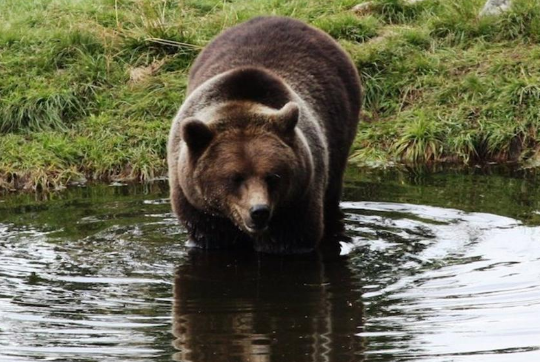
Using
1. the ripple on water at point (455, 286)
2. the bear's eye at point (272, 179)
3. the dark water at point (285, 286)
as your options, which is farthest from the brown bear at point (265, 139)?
the ripple on water at point (455, 286)

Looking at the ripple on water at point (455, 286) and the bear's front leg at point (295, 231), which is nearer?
the ripple on water at point (455, 286)

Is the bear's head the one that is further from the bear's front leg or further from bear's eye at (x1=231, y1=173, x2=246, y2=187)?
the bear's front leg

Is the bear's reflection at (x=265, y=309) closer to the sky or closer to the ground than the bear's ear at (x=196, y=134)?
closer to the ground

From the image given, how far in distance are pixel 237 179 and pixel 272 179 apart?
0.74ft

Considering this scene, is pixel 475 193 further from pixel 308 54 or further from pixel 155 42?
pixel 155 42

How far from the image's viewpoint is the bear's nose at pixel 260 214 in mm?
7492

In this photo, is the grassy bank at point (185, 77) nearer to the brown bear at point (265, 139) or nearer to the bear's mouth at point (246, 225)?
the brown bear at point (265, 139)

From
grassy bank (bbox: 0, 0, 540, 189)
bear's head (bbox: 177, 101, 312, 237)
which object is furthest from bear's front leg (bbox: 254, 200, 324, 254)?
grassy bank (bbox: 0, 0, 540, 189)

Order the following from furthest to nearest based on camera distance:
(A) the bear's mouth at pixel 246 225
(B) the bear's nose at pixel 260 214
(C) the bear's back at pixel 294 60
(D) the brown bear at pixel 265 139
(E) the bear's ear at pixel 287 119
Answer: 1. (C) the bear's back at pixel 294 60
2. (E) the bear's ear at pixel 287 119
3. (D) the brown bear at pixel 265 139
4. (A) the bear's mouth at pixel 246 225
5. (B) the bear's nose at pixel 260 214

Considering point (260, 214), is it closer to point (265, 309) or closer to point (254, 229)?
point (254, 229)

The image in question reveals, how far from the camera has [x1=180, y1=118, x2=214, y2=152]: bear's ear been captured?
7.80m

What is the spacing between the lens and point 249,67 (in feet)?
28.8

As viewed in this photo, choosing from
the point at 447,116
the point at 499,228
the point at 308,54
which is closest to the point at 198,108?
the point at 308,54

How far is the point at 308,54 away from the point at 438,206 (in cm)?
161
